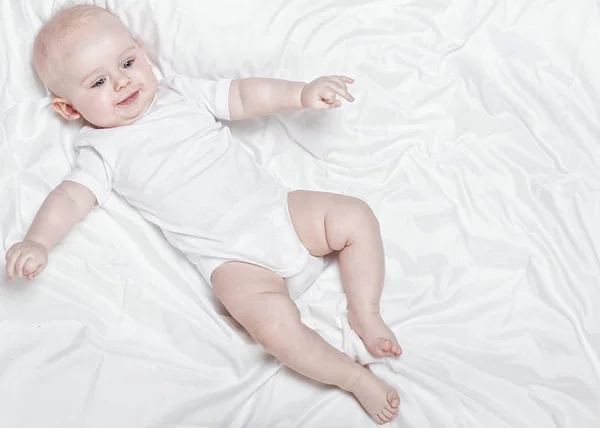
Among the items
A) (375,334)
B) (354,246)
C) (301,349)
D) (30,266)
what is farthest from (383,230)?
(30,266)

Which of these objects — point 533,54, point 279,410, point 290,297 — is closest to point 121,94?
point 290,297

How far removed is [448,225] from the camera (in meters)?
1.62

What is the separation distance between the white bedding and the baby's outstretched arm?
78mm

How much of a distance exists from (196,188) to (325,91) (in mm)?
326

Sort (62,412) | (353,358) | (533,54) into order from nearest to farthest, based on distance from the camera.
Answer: (62,412)
(353,358)
(533,54)

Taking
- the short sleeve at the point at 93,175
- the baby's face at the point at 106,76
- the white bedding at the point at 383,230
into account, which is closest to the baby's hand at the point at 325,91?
the white bedding at the point at 383,230

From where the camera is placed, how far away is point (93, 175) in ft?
5.15

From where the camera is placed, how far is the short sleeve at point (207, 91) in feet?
5.32

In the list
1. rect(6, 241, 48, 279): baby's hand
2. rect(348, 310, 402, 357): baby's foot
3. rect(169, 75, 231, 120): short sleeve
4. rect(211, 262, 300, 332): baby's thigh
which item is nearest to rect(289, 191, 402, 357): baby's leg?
rect(348, 310, 402, 357): baby's foot

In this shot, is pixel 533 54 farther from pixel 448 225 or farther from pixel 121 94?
pixel 121 94

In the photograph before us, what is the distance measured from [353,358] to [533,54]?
2.53 feet

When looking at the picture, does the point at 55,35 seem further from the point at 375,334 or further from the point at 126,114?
the point at 375,334

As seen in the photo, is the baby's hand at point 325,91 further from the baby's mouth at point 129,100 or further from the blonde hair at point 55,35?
the blonde hair at point 55,35

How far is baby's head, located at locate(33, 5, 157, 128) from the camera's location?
1.51 meters
